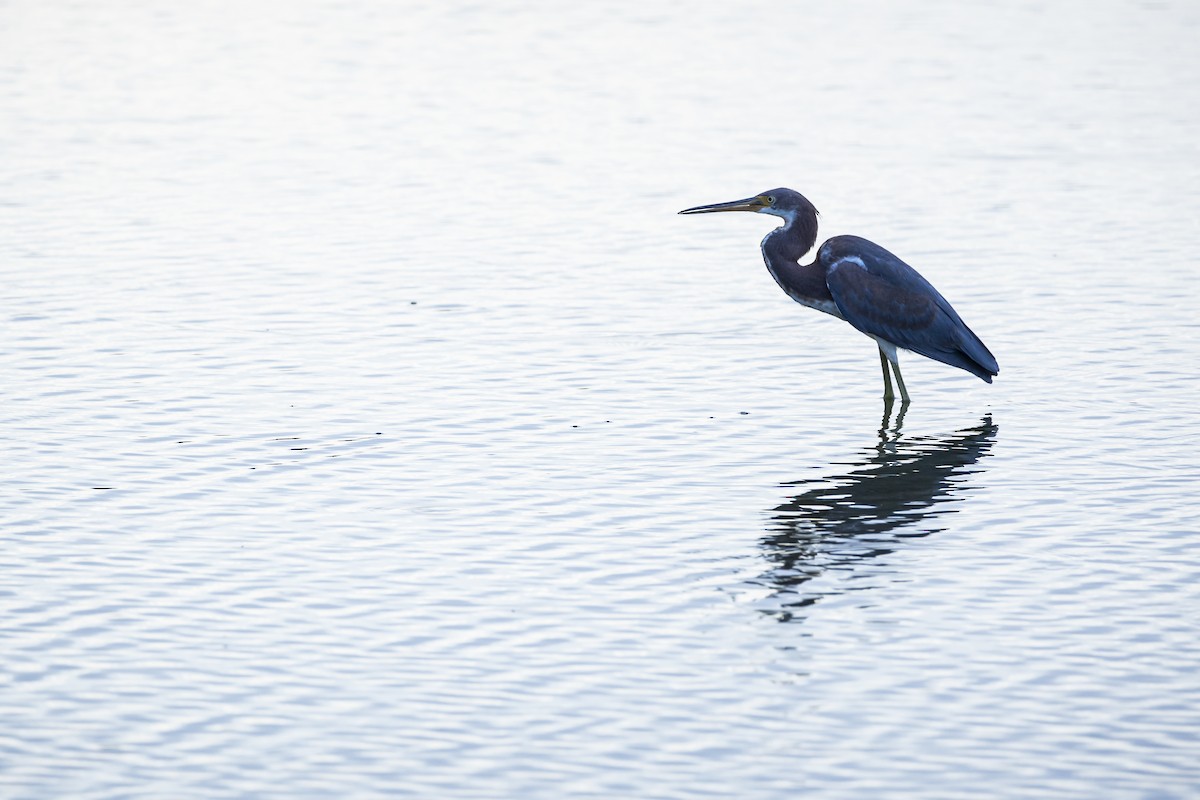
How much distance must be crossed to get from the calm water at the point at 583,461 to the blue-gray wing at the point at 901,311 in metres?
0.44

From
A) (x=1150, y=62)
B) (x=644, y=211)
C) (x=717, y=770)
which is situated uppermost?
(x=1150, y=62)

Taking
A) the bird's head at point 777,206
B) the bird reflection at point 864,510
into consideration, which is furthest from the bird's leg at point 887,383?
the bird's head at point 777,206

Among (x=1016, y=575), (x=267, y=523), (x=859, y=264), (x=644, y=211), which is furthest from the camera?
(x=644, y=211)

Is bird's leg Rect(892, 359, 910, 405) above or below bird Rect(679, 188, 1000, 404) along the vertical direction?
below

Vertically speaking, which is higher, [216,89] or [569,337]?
[216,89]

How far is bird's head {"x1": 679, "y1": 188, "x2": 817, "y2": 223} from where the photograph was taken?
14.6m

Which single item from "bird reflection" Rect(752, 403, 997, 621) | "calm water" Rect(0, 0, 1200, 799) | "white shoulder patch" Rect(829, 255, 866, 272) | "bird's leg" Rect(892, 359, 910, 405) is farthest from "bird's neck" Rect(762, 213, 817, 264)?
"bird reflection" Rect(752, 403, 997, 621)

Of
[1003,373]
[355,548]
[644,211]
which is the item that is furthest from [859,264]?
[644,211]

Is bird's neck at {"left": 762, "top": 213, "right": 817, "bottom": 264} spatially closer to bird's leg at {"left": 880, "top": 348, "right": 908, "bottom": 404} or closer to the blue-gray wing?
the blue-gray wing

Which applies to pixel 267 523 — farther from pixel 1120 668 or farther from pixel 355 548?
pixel 1120 668

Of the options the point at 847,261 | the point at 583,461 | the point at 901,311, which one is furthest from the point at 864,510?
the point at 847,261

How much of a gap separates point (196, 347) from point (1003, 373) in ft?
19.9

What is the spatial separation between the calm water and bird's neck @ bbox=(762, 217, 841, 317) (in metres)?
0.68

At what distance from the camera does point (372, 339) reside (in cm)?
1544
